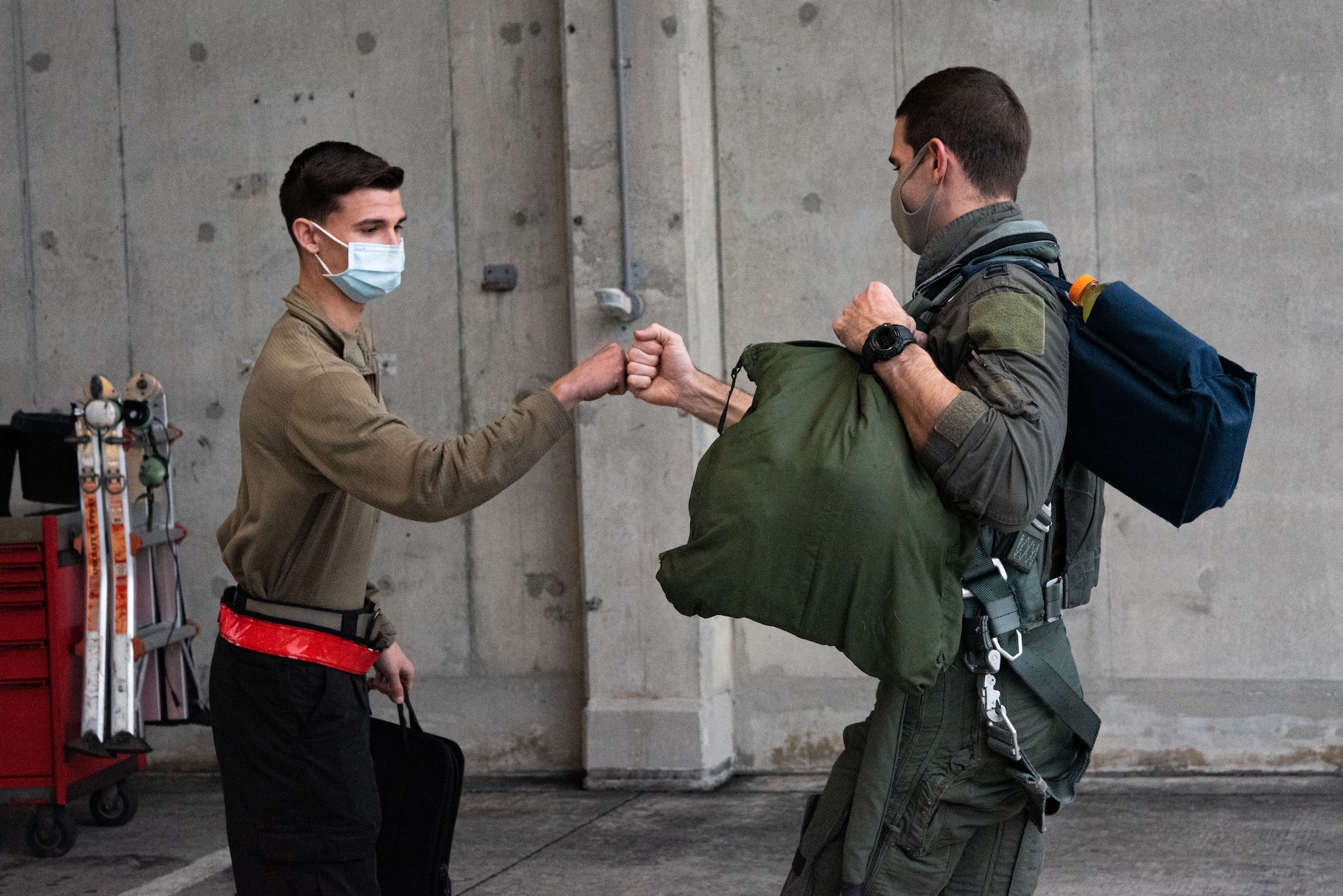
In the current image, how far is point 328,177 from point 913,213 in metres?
1.18

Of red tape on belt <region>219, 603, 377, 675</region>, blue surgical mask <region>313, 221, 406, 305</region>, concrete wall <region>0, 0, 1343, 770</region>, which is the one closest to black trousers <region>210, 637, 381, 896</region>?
red tape on belt <region>219, 603, 377, 675</region>

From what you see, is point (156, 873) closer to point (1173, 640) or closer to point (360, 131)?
point (360, 131)

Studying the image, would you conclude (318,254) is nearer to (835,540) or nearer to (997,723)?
(835,540)

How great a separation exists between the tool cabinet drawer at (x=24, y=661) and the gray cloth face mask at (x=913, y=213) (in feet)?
10.6

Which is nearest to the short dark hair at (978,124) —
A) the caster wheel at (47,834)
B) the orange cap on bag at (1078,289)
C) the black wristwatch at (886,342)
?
the orange cap on bag at (1078,289)

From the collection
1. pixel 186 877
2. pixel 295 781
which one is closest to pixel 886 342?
pixel 295 781

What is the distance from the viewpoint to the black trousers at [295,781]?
221 cm

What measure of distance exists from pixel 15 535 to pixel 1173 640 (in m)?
3.89

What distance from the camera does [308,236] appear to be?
98.0 inches

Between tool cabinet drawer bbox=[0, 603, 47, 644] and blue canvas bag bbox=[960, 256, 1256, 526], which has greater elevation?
blue canvas bag bbox=[960, 256, 1256, 526]

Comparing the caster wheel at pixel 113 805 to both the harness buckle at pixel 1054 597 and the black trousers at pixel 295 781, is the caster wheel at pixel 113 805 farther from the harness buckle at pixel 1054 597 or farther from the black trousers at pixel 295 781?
the harness buckle at pixel 1054 597

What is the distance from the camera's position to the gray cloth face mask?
6.50 ft

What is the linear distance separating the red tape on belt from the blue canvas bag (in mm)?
1342

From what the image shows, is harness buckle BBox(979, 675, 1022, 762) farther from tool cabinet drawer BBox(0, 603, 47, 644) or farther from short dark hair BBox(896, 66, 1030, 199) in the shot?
tool cabinet drawer BBox(0, 603, 47, 644)
